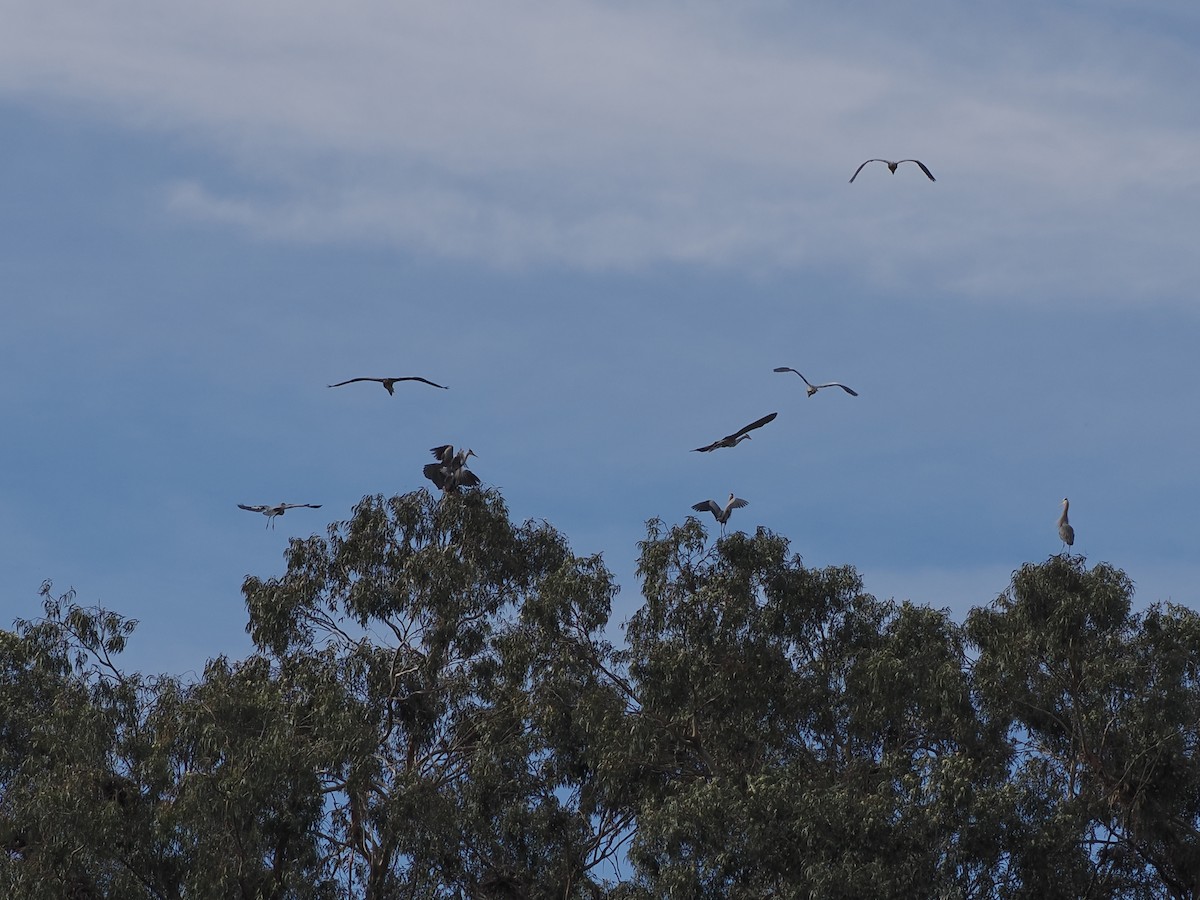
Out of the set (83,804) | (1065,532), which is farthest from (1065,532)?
(83,804)

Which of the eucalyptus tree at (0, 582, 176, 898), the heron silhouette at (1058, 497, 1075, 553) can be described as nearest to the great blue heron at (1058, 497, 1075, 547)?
the heron silhouette at (1058, 497, 1075, 553)

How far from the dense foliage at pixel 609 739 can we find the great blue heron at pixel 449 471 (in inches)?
11.8

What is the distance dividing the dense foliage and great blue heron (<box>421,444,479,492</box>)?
0.30 metres

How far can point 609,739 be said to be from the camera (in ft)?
75.6

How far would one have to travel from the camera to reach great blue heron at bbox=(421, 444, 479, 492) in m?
26.6

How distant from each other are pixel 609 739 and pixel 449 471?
5247 millimetres

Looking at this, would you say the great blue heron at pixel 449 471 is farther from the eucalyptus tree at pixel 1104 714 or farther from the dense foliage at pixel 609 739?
the eucalyptus tree at pixel 1104 714

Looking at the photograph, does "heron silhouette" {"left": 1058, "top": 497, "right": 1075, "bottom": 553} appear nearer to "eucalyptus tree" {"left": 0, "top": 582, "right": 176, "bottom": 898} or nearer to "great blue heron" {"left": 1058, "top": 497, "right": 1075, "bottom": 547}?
"great blue heron" {"left": 1058, "top": 497, "right": 1075, "bottom": 547}

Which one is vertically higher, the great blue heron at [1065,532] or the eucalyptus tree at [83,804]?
the great blue heron at [1065,532]

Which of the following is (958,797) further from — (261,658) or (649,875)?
(261,658)

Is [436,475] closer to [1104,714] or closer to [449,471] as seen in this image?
[449,471]

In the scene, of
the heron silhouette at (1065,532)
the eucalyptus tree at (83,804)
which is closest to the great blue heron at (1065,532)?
the heron silhouette at (1065,532)

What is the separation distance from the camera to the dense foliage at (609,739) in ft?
66.3

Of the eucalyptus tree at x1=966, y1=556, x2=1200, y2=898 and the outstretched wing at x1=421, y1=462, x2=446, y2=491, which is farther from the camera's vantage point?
the outstretched wing at x1=421, y1=462, x2=446, y2=491
